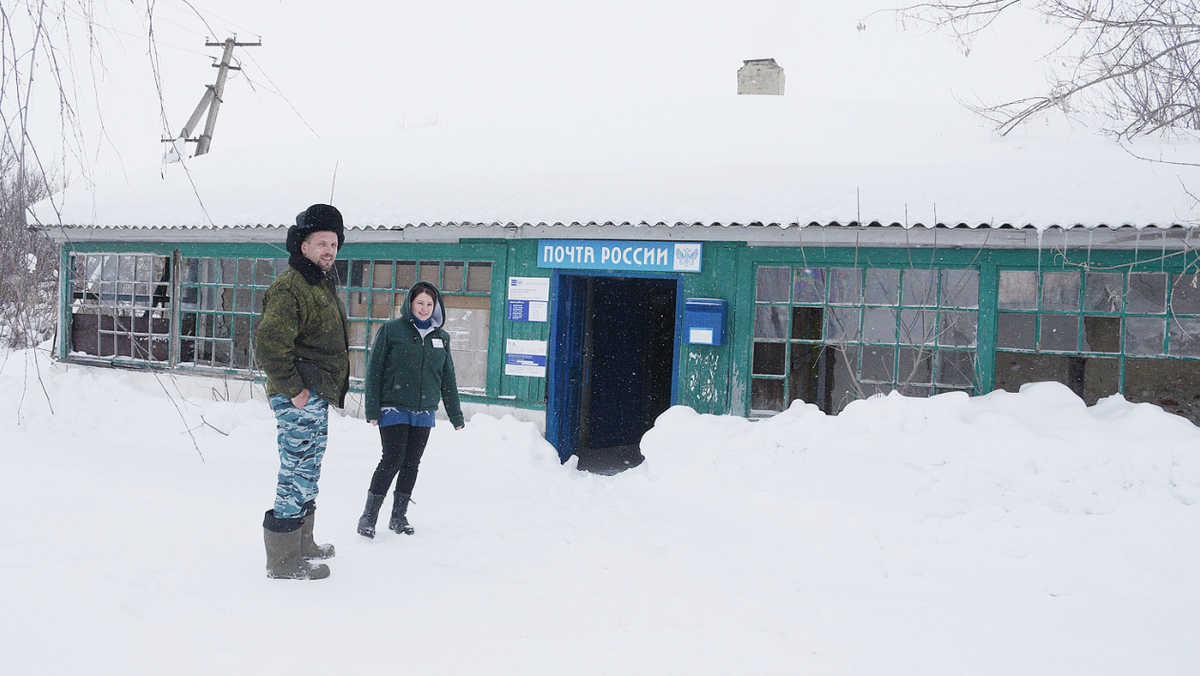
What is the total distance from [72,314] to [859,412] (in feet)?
35.5

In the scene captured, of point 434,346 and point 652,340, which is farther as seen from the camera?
point 652,340

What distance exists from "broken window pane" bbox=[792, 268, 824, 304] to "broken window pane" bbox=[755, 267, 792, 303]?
0.08 meters

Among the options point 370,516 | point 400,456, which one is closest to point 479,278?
point 400,456

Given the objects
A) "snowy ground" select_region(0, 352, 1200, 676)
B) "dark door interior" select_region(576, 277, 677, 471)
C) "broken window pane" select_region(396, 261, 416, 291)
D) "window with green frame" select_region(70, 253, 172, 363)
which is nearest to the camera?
"snowy ground" select_region(0, 352, 1200, 676)

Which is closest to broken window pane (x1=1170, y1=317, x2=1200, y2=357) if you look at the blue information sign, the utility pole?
the blue information sign

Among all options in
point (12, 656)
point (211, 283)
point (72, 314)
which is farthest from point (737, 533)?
point (72, 314)

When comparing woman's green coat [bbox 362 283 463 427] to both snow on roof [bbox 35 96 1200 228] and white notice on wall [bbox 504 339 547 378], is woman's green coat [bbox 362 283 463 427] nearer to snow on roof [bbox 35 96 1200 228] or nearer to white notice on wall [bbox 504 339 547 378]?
snow on roof [bbox 35 96 1200 228]

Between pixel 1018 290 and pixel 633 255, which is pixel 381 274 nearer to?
pixel 633 255

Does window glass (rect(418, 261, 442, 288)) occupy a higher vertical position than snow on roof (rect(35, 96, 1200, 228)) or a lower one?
lower

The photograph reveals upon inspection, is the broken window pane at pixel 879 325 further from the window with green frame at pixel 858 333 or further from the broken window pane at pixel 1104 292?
the broken window pane at pixel 1104 292

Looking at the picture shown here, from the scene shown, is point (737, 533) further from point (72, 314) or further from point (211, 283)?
point (72, 314)

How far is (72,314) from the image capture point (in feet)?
37.8

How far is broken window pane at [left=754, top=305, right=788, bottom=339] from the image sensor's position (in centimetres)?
782

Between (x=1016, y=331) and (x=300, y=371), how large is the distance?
611 cm
